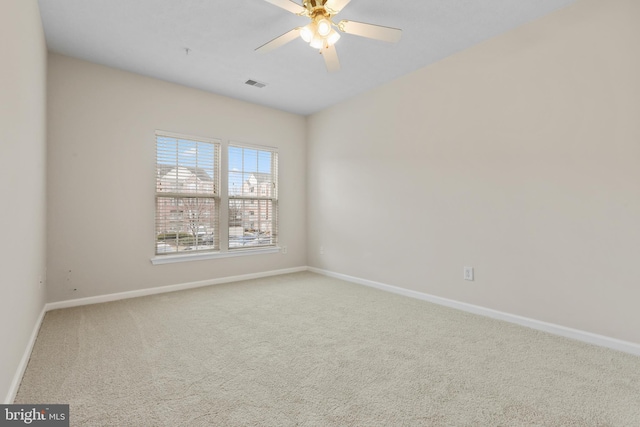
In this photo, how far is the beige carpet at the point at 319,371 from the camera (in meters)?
1.53

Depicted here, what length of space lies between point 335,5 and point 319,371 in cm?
242

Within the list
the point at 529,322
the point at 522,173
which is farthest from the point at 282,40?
the point at 529,322

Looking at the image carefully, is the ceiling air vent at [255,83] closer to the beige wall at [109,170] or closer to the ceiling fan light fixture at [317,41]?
the beige wall at [109,170]

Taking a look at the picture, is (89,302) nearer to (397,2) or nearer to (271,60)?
(271,60)

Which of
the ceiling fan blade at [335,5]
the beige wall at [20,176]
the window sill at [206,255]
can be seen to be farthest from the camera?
the window sill at [206,255]

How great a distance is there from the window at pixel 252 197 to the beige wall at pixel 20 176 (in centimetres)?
212

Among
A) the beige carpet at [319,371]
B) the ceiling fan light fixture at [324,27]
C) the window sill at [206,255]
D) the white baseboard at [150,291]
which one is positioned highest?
the ceiling fan light fixture at [324,27]

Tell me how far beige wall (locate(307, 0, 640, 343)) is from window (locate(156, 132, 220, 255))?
2.11 meters

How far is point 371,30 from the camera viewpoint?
227 cm

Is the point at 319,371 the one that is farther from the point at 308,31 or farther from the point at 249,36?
the point at 249,36

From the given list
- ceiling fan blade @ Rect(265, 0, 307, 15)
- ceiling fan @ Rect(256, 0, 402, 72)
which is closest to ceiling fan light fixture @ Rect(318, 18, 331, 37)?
ceiling fan @ Rect(256, 0, 402, 72)

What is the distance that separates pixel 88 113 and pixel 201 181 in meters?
1.39

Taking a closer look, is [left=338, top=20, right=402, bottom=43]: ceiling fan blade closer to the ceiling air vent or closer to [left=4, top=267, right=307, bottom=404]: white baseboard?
the ceiling air vent

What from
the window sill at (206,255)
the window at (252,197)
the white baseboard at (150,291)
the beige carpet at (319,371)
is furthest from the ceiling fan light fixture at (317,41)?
the white baseboard at (150,291)
